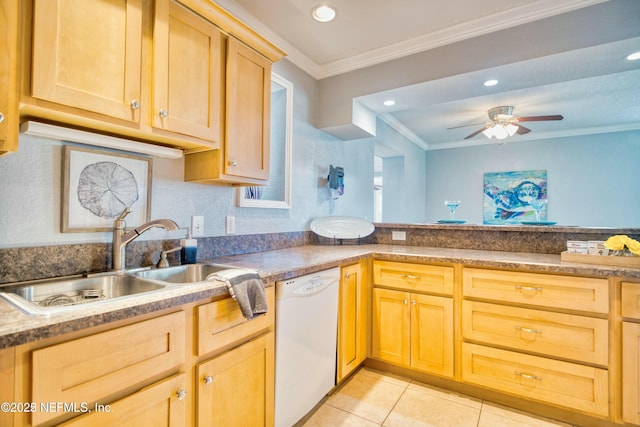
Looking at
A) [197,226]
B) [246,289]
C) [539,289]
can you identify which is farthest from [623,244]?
[197,226]

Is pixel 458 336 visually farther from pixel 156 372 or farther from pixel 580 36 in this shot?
pixel 580 36

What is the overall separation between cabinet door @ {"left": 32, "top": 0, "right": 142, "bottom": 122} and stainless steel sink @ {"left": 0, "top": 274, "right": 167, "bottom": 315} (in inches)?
25.9

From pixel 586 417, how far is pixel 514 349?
0.47 meters

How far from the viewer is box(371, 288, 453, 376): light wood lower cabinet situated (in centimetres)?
198

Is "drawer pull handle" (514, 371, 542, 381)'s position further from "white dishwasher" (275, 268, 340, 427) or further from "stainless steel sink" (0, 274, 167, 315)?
"stainless steel sink" (0, 274, 167, 315)

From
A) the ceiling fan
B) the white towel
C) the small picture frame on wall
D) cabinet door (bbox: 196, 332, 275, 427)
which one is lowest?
cabinet door (bbox: 196, 332, 275, 427)

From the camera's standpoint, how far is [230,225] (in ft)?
6.55

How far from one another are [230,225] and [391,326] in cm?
130

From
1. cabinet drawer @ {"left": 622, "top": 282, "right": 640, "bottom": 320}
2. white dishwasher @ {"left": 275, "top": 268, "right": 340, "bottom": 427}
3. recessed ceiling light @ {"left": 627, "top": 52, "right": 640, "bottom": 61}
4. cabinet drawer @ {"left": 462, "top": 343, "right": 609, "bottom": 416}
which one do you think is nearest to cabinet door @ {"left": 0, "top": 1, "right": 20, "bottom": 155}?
white dishwasher @ {"left": 275, "top": 268, "right": 340, "bottom": 427}

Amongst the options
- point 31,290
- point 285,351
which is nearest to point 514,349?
point 285,351

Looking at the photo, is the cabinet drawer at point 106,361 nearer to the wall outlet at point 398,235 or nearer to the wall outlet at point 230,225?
Answer: the wall outlet at point 230,225

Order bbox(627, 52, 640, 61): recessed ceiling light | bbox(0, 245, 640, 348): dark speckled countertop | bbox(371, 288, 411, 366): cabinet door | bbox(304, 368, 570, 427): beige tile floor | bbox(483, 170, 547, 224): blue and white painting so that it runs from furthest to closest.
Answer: bbox(483, 170, 547, 224): blue and white painting, bbox(371, 288, 411, 366): cabinet door, bbox(627, 52, 640, 61): recessed ceiling light, bbox(304, 368, 570, 427): beige tile floor, bbox(0, 245, 640, 348): dark speckled countertop

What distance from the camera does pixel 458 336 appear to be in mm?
1947

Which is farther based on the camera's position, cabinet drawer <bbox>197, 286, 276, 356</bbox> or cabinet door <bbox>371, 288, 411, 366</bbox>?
cabinet door <bbox>371, 288, 411, 366</bbox>
